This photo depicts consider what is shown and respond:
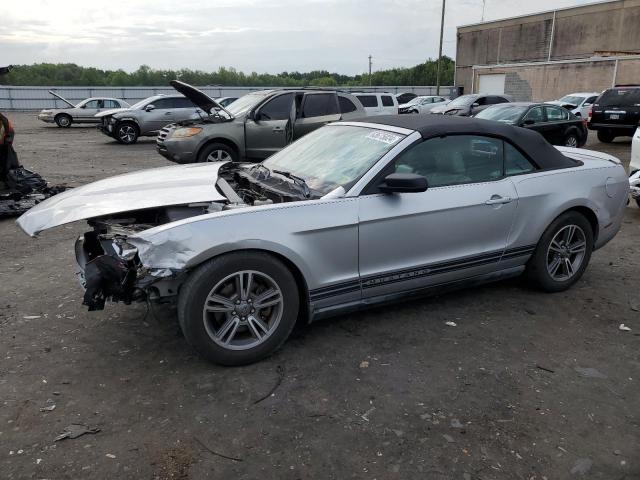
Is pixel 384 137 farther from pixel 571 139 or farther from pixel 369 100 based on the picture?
pixel 571 139

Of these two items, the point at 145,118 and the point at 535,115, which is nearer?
the point at 535,115

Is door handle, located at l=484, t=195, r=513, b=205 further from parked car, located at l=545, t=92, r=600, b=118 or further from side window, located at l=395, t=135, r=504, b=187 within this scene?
parked car, located at l=545, t=92, r=600, b=118

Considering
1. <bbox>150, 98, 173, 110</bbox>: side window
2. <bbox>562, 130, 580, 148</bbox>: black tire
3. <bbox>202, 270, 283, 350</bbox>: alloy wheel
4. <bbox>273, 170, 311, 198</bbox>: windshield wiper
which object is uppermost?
<bbox>150, 98, 173, 110</bbox>: side window

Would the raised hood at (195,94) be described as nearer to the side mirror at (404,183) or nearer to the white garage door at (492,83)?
the side mirror at (404,183)

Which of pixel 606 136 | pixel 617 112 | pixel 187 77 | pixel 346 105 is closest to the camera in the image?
pixel 346 105

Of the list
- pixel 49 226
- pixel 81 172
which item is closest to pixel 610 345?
pixel 49 226

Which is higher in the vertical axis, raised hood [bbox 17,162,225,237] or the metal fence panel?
the metal fence panel

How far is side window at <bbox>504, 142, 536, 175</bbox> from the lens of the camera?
4242 mm

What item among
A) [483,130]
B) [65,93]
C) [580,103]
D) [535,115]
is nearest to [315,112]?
[535,115]

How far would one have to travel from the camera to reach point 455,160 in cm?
404

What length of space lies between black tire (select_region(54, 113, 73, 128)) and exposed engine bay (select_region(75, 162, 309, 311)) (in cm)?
2409

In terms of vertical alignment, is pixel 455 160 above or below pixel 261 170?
above

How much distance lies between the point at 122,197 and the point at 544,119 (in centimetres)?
1247

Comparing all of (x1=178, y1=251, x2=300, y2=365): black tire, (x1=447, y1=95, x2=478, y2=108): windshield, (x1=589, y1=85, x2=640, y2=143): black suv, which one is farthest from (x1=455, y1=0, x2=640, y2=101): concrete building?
(x1=178, y1=251, x2=300, y2=365): black tire
